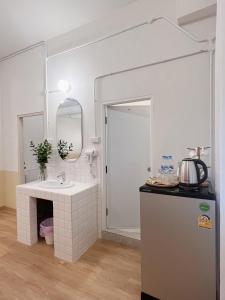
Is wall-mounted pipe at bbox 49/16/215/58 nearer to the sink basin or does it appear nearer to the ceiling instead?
the ceiling

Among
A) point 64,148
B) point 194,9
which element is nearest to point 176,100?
point 194,9

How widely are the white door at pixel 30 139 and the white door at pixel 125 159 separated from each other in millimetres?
1925

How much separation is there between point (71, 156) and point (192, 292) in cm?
215

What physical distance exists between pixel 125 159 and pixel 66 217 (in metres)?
1.36

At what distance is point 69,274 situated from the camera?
1.98m

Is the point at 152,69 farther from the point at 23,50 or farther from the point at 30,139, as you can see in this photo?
the point at 30,139

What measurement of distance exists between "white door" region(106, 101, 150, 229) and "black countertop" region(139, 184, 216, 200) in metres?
1.19

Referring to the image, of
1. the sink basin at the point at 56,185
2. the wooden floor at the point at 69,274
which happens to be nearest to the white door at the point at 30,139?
the sink basin at the point at 56,185

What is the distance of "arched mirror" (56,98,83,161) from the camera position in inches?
112

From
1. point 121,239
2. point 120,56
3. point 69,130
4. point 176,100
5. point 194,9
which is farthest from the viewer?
point 69,130

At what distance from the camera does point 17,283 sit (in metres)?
1.86

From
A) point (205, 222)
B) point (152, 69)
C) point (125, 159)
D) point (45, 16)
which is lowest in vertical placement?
point (205, 222)

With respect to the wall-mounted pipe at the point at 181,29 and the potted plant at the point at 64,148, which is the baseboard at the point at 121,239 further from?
the wall-mounted pipe at the point at 181,29

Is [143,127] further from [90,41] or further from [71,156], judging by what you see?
[90,41]
